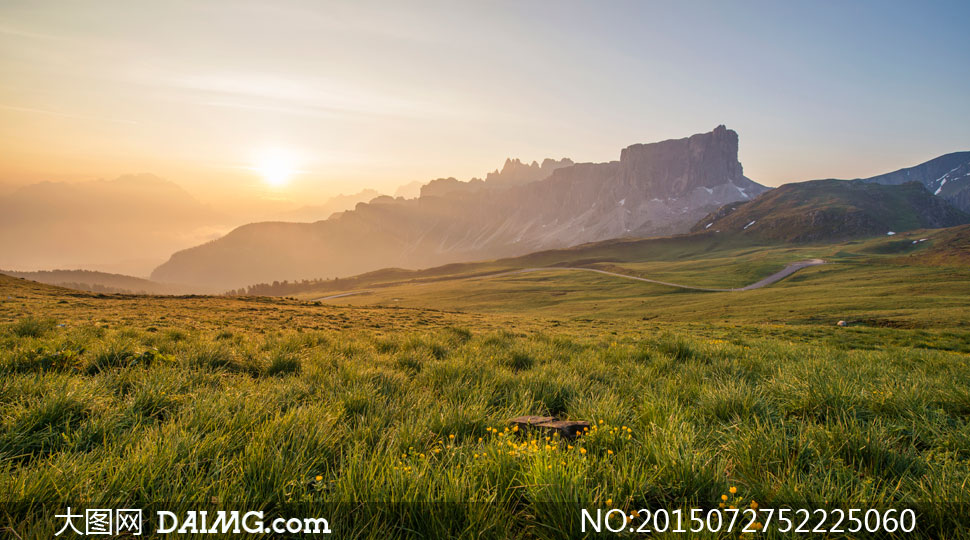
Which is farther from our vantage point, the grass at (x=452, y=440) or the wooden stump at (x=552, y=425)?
the wooden stump at (x=552, y=425)

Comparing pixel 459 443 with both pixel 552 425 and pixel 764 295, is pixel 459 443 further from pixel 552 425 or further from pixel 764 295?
pixel 764 295

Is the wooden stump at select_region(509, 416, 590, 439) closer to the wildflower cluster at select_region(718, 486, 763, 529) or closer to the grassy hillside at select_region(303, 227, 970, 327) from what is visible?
the wildflower cluster at select_region(718, 486, 763, 529)

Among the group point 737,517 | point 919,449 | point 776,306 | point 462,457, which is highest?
point 462,457

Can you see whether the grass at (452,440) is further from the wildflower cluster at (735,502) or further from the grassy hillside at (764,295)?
the grassy hillside at (764,295)

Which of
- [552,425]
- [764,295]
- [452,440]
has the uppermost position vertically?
[452,440]

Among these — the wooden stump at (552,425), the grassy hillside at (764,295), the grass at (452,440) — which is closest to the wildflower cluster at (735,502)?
the grass at (452,440)

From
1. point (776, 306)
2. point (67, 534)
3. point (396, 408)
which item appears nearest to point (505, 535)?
point (396, 408)

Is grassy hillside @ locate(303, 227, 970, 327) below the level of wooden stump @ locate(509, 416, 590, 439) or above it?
below

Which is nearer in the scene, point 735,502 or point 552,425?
point 735,502

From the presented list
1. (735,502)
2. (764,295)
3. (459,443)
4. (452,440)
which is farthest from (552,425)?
→ (764,295)

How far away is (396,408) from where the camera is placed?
430cm

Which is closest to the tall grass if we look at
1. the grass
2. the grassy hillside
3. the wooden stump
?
the grass

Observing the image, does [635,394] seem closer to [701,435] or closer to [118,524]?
[701,435]

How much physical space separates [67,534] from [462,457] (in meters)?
2.48
